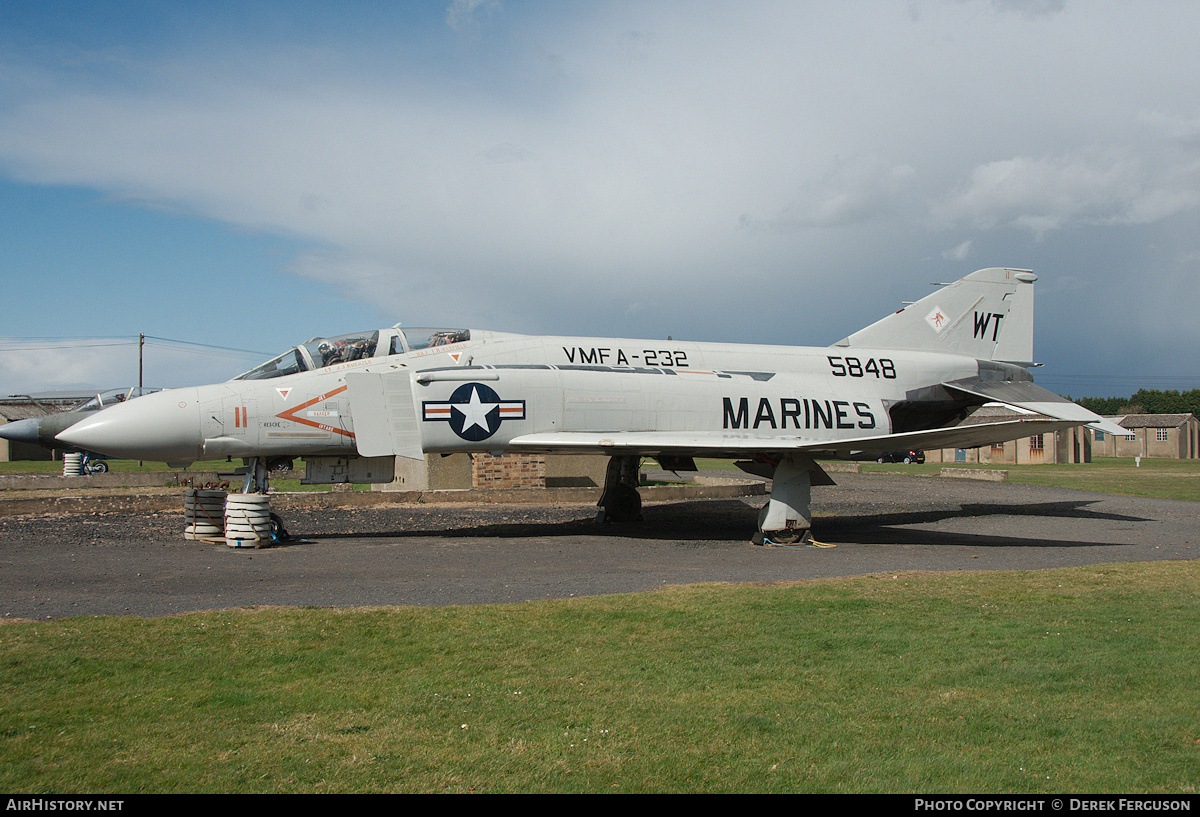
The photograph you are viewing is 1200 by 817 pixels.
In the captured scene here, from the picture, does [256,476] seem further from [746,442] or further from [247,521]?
[746,442]

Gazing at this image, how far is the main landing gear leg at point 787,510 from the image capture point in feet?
40.6

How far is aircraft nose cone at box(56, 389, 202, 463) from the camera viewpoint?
1116 centimetres

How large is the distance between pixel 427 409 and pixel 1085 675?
30.4 ft

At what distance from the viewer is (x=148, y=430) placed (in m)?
11.3

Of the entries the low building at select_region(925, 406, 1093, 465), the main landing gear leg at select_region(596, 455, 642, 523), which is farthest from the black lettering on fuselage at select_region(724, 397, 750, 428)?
the low building at select_region(925, 406, 1093, 465)

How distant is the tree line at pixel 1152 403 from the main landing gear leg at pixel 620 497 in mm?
107512

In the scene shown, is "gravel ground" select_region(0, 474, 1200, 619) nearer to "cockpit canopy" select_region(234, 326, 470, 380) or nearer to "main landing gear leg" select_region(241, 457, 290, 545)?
"main landing gear leg" select_region(241, 457, 290, 545)

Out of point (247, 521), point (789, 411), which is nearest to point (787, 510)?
point (789, 411)

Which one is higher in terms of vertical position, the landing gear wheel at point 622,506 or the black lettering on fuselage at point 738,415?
the black lettering on fuselage at point 738,415

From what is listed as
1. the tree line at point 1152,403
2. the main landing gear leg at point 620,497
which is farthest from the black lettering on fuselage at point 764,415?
the tree line at point 1152,403


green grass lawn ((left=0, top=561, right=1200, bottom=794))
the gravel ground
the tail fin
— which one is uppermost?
the tail fin

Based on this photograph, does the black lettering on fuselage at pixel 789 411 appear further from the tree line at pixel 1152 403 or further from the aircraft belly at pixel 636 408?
the tree line at pixel 1152 403

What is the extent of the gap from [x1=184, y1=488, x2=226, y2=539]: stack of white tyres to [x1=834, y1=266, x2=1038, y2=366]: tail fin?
1257 cm
